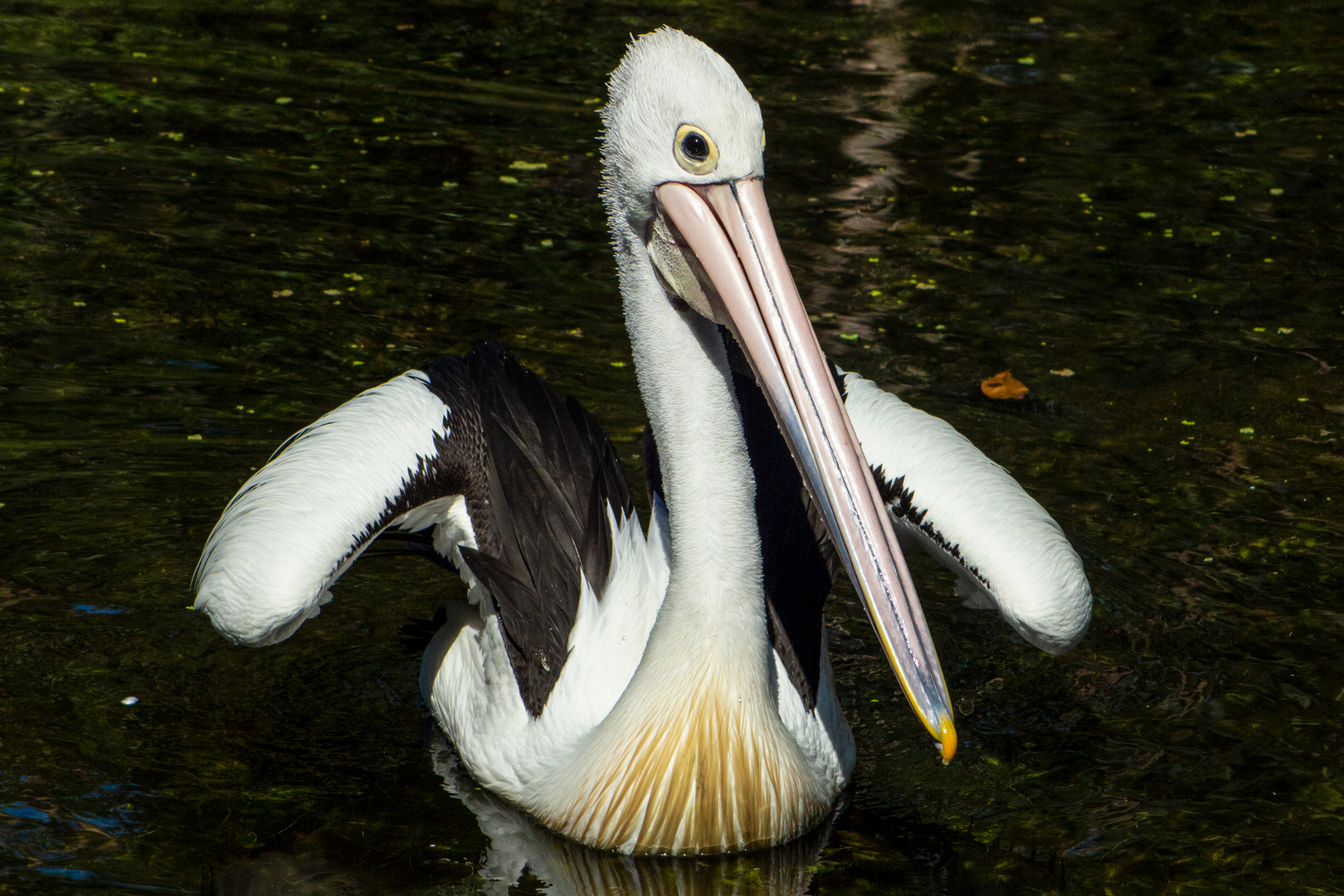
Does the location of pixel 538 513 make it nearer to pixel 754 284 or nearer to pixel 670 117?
pixel 754 284

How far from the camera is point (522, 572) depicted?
404cm

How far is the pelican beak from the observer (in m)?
3.21

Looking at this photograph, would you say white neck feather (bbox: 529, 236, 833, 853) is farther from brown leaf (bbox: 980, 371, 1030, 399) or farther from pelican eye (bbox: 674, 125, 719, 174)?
brown leaf (bbox: 980, 371, 1030, 399)

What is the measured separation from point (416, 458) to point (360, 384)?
84.5 inches

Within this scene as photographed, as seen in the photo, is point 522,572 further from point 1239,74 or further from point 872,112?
point 1239,74

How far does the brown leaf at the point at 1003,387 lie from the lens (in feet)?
20.5

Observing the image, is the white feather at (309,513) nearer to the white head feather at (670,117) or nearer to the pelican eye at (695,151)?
the white head feather at (670,117)

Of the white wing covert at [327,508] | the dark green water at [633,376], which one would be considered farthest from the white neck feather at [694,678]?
the white wing covert at [327,508]

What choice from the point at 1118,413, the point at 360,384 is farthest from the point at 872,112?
the point at 360,384

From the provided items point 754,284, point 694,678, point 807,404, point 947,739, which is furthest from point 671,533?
point 947,739

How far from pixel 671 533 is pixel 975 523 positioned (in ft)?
2.64

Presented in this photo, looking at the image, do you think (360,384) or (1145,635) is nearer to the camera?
(1145,635)

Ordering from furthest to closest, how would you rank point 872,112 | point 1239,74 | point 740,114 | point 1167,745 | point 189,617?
1. point 1239,74
2. point 872,112
3. point 189,617
4. point 1167,745
5. point 740,114

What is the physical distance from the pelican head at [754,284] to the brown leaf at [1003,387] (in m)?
3.07
